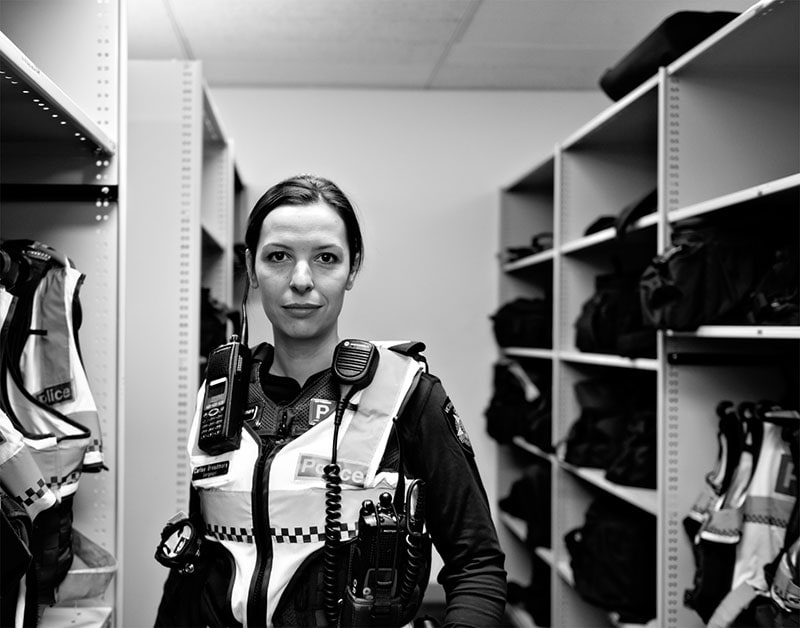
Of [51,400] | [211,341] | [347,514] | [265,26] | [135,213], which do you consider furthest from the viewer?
[265,26]

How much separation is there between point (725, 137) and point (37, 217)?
1.67 metres

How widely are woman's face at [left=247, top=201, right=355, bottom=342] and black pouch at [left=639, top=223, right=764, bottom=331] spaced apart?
1.22 metres

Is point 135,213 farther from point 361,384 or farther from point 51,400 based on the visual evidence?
point 361,384

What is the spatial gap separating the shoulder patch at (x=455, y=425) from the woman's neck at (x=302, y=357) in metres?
0.17

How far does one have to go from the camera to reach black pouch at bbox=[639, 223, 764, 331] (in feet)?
6.50

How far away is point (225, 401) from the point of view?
3.54 ft

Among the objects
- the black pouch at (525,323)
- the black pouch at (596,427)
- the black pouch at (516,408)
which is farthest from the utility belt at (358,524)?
the black pouch at (525,323)

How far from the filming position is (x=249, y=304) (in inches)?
41.7

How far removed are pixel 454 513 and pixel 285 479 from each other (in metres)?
0.22

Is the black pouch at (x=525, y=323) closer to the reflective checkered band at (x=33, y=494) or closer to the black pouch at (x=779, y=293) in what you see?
the black pouch at (x=779, y=293)

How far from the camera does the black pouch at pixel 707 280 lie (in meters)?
1.98

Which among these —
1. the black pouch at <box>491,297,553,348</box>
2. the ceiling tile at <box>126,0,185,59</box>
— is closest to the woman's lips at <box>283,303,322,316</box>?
the ceiling tile at <box>126,0,185,59</box>

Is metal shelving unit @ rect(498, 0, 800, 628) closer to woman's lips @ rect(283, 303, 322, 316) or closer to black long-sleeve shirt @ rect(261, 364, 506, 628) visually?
black long-sleeve shirt @ rect(261, 364, 506, 628)

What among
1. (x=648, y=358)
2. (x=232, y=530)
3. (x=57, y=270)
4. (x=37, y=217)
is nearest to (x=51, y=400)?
(x=57, y=270)
